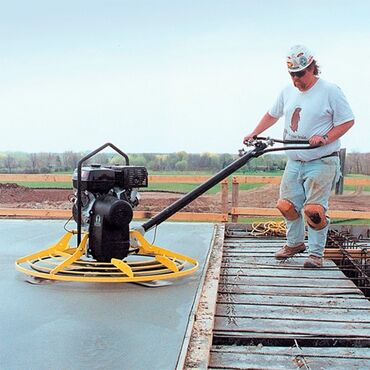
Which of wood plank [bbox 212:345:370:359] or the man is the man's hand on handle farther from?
wood plank [bbox 212:345:370:359]

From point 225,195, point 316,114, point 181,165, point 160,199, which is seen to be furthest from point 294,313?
point 160,199

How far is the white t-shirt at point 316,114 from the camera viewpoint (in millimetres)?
3684

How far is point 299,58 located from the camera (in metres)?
3.67

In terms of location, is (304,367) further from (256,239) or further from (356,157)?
(356,157)

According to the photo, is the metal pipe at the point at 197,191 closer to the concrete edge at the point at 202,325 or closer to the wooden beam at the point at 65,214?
the concrete edge at the point at 202,325

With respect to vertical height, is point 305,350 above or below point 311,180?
below

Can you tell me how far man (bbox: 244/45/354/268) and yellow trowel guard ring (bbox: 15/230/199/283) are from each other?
2.77 ft

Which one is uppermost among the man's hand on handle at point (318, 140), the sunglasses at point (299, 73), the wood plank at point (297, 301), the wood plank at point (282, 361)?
the sunglasses at point (299, 73)

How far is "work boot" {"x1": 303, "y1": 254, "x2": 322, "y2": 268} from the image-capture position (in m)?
3.80

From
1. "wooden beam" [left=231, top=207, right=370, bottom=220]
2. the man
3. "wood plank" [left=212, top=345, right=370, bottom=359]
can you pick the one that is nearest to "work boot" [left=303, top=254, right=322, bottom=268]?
the man

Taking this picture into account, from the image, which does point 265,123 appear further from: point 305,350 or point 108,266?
point 305,350

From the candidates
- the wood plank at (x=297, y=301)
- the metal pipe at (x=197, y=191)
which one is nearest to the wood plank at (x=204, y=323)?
the wood plank at (x=297, y=301)

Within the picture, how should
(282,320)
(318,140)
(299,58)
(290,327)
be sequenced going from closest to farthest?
(290,327) → (282,320) → (318,140) → (299,58)

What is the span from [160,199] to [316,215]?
5527 millimetres
